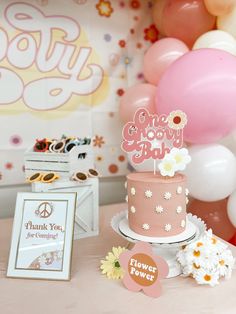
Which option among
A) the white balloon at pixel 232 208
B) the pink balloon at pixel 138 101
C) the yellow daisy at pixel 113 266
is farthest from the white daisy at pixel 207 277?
the pink balloon at pixel 138 101

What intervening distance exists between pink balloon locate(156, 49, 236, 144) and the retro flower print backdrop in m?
0.60

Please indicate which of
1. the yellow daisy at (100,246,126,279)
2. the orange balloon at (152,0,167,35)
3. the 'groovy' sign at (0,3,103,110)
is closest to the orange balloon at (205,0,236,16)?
the orange balloon at (152,0,167,35)

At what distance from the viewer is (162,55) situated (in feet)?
5.36

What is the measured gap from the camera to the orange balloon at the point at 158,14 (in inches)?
71.2

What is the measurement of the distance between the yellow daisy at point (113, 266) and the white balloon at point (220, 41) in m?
1.02

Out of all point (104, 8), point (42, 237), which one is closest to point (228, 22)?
point (104, 8)

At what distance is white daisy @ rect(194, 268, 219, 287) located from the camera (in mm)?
958

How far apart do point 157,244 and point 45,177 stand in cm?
54

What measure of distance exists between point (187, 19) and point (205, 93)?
60 centimetres

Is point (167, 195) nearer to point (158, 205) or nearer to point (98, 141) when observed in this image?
point (158, 205)

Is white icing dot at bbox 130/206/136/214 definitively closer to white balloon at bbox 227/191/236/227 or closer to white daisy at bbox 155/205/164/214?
white daisy at bbox 155/205/164/214

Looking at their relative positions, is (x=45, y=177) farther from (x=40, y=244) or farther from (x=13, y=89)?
(x=13, y=89)

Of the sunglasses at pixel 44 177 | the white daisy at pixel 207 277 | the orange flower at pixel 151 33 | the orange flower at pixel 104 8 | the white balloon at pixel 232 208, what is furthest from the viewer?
the orange flower at pixel 151 33

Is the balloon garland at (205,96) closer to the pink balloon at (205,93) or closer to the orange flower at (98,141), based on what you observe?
the pink balloon at (205,93)
